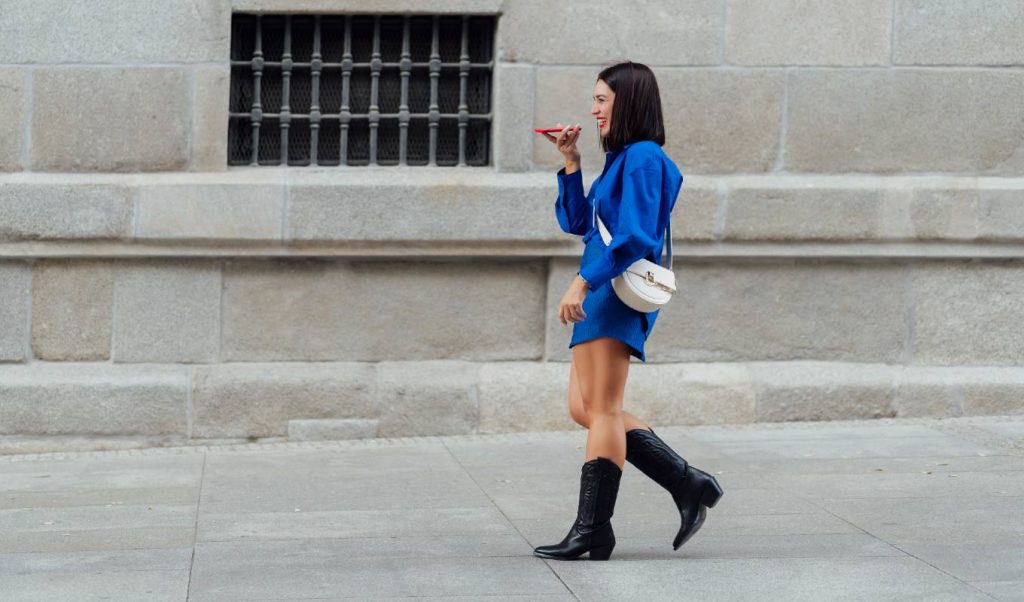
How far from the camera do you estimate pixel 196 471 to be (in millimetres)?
6914

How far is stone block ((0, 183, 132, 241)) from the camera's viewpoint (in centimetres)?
750

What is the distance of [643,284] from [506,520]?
4.29ft

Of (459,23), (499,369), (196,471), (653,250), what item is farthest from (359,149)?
(653,250)

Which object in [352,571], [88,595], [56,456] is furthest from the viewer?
[56,456]

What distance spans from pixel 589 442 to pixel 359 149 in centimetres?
332

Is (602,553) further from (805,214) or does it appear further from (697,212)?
(805,214)

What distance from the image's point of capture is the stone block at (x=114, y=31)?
24.7 feet

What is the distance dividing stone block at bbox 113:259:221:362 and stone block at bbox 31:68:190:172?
1.73 ft

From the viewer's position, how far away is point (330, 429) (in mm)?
7660

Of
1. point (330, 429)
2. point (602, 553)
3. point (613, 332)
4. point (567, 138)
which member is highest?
point (567, 138)

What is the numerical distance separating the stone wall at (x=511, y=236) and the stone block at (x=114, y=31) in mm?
11

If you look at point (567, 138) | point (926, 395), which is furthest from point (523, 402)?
point (567, 138)

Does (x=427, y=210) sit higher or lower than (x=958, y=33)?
lower

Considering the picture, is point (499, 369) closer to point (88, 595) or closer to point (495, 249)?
point (495, 249)
